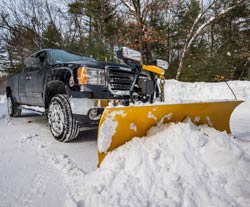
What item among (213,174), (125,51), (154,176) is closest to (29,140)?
(125,51)

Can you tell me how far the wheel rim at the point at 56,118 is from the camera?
338 cm

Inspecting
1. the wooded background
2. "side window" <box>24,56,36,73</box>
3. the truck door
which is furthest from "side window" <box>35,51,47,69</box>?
the wooded background

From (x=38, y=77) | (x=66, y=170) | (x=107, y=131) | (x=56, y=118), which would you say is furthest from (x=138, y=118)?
(x=38, y=77)

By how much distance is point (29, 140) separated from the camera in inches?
147

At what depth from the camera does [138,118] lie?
2.39m

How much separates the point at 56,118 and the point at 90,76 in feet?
3.09

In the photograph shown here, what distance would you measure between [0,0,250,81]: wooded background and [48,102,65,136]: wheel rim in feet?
31.0

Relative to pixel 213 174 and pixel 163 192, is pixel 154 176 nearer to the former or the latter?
Answer: pixel 163 192

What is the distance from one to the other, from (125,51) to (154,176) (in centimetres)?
157

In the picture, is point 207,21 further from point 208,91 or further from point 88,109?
point 88,109

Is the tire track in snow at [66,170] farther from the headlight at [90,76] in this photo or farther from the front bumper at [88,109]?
the headlight at [90,76]

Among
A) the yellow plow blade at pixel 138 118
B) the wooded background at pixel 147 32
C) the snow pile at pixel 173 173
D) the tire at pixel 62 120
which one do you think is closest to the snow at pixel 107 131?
the yellow plow blade at pixel 138 118

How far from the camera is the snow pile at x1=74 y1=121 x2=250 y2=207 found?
1769 mm

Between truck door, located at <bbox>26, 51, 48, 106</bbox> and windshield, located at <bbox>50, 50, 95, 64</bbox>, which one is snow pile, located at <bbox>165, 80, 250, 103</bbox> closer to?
windshield, located at <bbox>50, 50, 95, 64</bbox>
